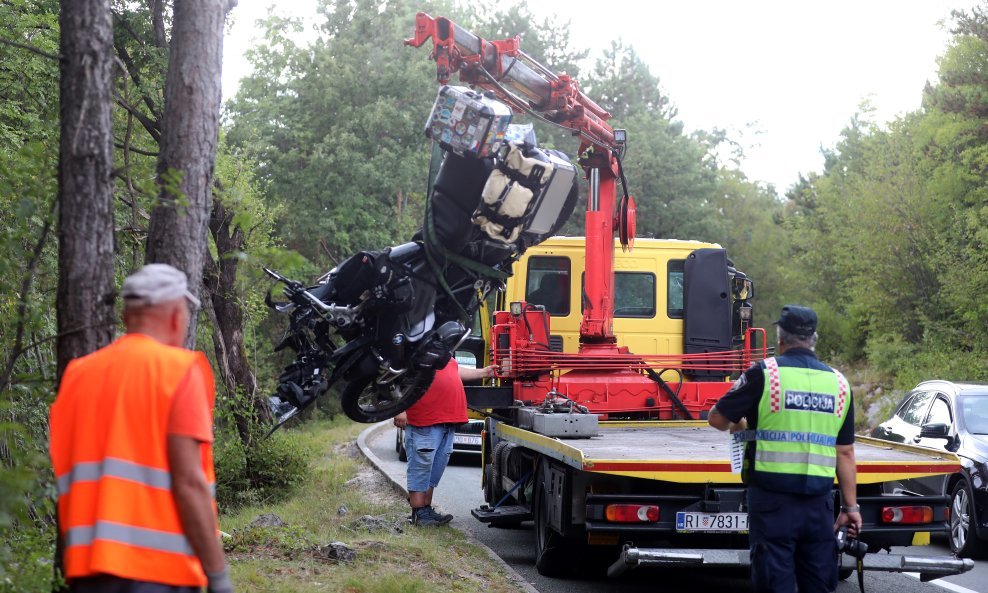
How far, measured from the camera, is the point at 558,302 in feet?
39.7

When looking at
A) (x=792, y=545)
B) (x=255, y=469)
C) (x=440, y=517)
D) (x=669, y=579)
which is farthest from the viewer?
(x=255, y=469)

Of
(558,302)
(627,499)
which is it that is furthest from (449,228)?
(558,302)

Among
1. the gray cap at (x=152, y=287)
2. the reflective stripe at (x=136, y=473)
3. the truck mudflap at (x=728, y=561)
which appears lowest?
the truck mudflap at (x=728, y=561)

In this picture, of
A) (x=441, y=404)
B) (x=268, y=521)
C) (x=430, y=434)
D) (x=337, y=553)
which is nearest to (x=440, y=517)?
(x=430, y=434)

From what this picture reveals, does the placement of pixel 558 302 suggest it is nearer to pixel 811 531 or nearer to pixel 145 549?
pixel 811 531

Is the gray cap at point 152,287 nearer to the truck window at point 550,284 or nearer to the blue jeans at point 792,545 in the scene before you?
the blue jeans at point 792,545

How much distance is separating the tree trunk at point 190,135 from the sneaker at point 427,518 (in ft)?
17.6

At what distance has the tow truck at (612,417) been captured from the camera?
7340mm

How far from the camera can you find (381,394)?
313 inches

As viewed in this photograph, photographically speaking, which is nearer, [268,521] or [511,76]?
[268,521]

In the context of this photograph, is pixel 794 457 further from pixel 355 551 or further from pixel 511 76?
pixel 511 76

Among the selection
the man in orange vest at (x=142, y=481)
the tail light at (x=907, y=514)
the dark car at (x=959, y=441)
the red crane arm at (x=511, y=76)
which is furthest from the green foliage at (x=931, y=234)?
the man in orange vest at (x=142, y=481)

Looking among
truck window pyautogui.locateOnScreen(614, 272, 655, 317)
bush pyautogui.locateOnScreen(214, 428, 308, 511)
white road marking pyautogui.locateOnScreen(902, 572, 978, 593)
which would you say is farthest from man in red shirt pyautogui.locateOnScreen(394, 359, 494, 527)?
white road marking pyautogui.locateOnScreen(902, 572, 978, 593)

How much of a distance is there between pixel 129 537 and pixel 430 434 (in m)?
7.14
